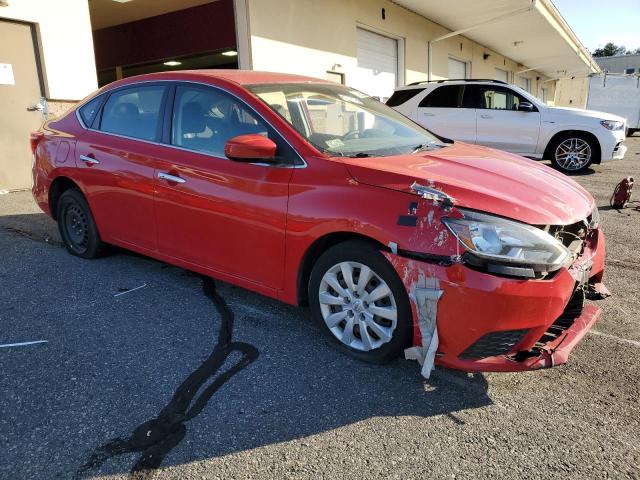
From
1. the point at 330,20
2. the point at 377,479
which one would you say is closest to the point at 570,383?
the point at 377,479

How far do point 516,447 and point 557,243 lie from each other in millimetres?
980

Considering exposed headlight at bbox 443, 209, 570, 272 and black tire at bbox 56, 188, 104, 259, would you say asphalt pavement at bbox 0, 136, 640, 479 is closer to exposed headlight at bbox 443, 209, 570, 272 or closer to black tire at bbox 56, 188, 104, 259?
exposed headlight at bbox 443, 209, 570, 272

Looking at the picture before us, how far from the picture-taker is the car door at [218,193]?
121 inches

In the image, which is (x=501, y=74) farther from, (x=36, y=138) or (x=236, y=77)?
(x=236, y=77)

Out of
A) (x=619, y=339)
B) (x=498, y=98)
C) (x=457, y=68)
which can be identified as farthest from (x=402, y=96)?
(x=457, y=68)

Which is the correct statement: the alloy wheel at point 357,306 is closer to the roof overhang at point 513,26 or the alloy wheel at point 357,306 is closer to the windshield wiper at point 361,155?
the windshield wiper at point 361,155

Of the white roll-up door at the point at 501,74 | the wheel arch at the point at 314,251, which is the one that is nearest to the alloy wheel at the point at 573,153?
the wheel arch at the point at 314,251

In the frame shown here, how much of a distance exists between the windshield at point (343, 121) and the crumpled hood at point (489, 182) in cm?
26

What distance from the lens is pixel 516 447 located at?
2.20m

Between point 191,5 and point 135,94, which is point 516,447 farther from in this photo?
point 191,5

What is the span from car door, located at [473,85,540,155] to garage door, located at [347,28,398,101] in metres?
3.29

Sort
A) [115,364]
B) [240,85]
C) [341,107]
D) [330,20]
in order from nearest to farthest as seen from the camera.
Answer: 1. [115,364]
2. [240,85]
3. [341,107]
4. [330,20]

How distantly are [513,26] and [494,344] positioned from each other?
61.0ft

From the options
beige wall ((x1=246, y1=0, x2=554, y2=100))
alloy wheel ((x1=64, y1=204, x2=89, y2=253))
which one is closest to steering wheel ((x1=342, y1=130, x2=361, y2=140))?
alloy wheel ((x1=64, y1=204, x2=89, y2=253))
